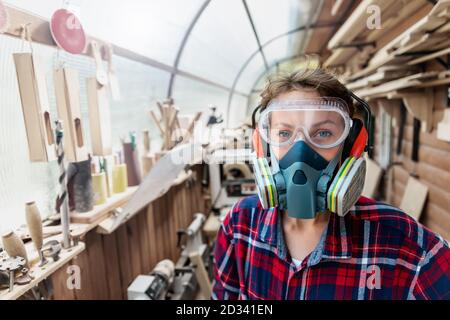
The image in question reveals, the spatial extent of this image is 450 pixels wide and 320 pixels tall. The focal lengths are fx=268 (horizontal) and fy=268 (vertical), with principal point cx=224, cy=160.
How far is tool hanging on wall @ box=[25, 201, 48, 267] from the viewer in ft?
2.67

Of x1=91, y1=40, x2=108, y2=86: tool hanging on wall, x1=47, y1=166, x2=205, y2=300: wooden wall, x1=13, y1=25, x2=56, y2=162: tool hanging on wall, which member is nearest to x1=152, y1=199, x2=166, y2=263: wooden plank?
x1=47, y1=166, x2=205, y2=300: wooden wall

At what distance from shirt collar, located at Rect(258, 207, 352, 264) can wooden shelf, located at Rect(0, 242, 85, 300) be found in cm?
66

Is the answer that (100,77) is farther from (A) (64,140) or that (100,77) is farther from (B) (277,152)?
(B) (277,152)

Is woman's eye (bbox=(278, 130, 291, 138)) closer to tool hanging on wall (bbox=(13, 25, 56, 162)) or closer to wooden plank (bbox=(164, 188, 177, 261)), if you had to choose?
tool hanging on wall (bbox=(13, 25, 56, 162))

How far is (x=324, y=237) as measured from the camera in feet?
2.61

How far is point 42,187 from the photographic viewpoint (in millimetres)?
1036

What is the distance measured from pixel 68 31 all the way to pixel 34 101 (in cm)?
28

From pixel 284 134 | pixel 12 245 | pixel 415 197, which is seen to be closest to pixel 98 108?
pixel 12 245

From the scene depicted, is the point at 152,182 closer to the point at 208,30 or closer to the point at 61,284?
the point at 61,284

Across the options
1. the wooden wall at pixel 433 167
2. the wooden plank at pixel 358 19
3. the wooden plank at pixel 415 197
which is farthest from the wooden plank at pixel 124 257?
the wooden plank at pixel 415 197

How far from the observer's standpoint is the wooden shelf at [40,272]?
28.6 inches

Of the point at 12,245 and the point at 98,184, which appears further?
the point at 98,184
